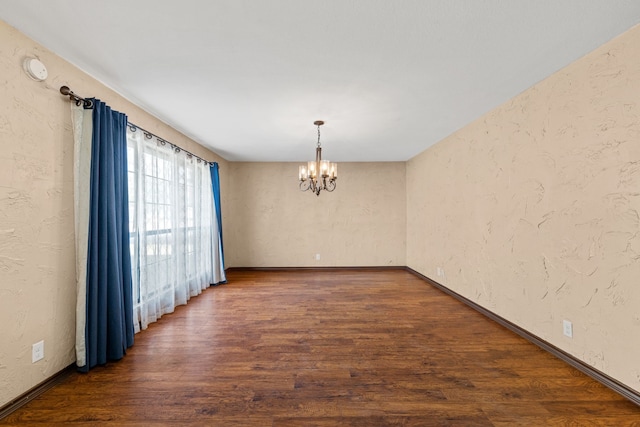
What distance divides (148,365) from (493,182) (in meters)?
4.13

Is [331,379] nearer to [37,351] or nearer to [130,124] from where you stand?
[37,351]

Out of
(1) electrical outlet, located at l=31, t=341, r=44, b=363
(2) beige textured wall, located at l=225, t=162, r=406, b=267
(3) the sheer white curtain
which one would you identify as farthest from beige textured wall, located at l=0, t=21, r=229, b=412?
(2) beige textured wall, located at l=225, t=162, r=406, b=267

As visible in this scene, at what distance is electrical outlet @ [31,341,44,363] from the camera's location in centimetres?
189

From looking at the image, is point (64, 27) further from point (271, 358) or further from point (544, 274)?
point (544, 274)

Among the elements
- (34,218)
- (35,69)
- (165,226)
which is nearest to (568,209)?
(34,218)

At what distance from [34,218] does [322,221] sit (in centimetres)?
489

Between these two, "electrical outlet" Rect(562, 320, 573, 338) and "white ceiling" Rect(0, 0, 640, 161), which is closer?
"white ceiling" Rect(0, 0, 640, 161)

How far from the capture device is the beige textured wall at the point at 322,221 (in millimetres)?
6293

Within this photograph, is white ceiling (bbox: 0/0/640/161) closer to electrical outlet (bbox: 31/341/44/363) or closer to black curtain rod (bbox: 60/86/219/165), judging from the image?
black curtain rod (bbox: 60/86/219/165)

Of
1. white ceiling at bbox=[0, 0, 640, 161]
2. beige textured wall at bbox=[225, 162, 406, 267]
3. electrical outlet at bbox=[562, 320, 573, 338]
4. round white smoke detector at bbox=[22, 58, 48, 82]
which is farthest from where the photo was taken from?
beige textured wall at bbox=[225, 162, 406, 267]

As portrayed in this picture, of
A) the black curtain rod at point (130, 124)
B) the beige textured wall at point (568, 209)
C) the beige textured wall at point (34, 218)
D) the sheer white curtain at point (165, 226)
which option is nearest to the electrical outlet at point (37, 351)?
the beige textured wall at point (34, 218)

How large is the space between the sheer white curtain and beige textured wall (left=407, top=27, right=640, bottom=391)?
13.7 feet

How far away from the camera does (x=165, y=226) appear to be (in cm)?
A: 360

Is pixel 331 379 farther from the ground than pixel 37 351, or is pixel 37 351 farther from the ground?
pixel 37 351
